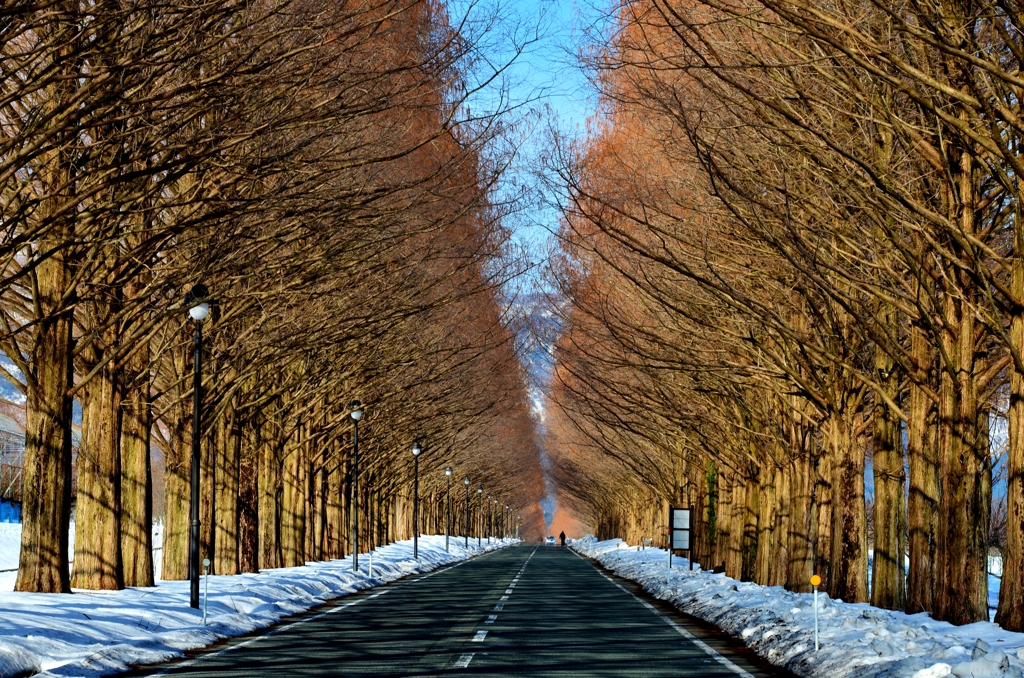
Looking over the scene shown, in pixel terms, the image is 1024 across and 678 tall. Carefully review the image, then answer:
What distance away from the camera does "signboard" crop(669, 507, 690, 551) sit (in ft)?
107

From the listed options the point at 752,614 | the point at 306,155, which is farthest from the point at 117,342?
the point at 752,614

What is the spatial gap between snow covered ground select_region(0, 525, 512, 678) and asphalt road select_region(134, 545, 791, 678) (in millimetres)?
494

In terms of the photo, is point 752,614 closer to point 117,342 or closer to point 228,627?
point 228,627

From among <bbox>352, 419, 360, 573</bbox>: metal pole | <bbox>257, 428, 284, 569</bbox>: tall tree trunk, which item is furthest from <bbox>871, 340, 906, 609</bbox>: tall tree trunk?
<bbox>257, 428, 284, 569</bbox>: tall tree trunk

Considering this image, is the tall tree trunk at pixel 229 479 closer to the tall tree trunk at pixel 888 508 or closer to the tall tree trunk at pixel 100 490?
the tall tree trunk at pixel 100 490

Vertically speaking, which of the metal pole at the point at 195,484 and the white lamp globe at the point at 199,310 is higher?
the white lamp globe at the point at 199,310

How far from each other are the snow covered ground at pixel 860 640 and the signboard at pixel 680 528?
11.2 meters

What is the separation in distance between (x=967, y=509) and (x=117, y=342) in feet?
42.4

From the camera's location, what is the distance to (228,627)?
1703cm

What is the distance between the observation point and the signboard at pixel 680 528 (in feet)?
107

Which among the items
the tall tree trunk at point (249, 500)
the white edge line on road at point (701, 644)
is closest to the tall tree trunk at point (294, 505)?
the tall tree trunk at point (249, 500)

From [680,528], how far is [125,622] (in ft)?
66.3

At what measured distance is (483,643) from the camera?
600 inches

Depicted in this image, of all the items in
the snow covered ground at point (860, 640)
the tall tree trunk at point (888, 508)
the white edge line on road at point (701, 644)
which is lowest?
the white edge line on road at point (701, 644)
